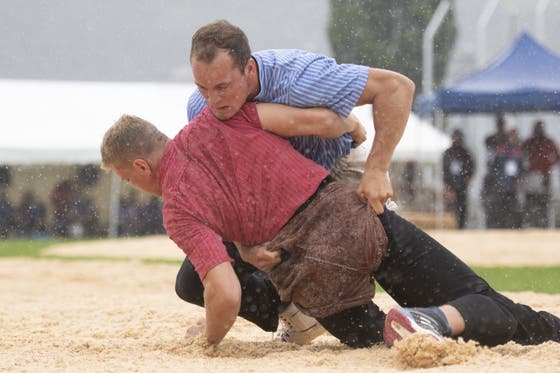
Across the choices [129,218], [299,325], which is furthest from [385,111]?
[129,218]

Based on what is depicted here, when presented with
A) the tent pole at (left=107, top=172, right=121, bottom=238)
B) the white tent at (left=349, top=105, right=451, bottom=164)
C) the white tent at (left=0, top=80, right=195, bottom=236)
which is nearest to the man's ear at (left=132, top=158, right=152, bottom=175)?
the white tent at (left=0, top=80, right=195, bottom=236)

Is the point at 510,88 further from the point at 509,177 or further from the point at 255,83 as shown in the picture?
the point at 255,83

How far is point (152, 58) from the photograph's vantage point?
126 feet

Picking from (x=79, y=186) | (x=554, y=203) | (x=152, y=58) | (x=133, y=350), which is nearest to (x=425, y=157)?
(x=554, y=203)

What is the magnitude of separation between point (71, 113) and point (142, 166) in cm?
1498

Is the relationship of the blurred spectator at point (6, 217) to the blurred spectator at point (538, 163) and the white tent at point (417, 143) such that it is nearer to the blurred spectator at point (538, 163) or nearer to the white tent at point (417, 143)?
the white tent at point (417, 143)

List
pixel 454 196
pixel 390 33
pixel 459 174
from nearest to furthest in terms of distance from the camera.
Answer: pixel 459 174
pixel 454 196
pixel 390 33

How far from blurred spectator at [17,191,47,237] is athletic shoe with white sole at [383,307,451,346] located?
628 inches

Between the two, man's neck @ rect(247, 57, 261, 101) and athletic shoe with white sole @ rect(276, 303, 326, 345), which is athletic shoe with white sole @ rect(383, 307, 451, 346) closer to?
athletic shoe with white sole @ rect(276, 303, 326, 345)

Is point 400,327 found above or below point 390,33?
below

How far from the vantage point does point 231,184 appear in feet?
10.7

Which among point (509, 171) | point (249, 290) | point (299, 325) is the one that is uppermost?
point (249, 290)

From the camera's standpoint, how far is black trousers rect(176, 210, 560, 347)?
3268mm

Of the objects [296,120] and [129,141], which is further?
[129,141]
